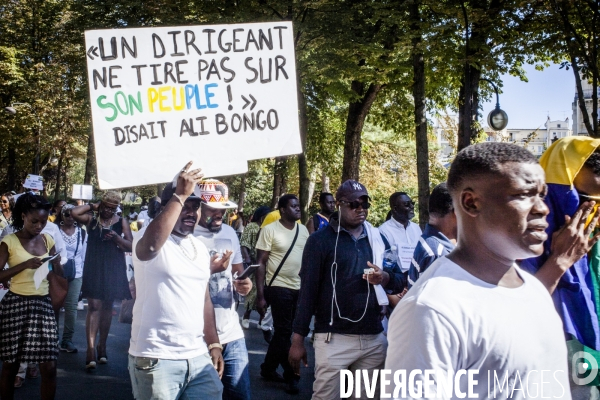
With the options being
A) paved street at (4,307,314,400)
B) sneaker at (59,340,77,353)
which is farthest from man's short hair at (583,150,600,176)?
sneaker at (59,340,77,353)

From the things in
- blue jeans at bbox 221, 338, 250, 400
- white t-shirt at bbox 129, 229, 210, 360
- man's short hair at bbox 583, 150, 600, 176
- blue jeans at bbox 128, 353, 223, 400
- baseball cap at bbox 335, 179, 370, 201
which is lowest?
blue jeans at bbox 221, 338, 250, 400

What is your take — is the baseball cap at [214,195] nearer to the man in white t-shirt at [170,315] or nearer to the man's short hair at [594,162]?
the man in white t-shirt at [170,315]

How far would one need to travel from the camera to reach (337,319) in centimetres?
471

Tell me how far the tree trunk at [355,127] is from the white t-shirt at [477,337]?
15213mm

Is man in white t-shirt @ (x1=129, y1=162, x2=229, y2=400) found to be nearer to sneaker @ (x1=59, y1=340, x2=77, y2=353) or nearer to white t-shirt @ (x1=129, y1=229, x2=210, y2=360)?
white t-shirt @ (x1=129, y1=229, x2=210, y2=360)

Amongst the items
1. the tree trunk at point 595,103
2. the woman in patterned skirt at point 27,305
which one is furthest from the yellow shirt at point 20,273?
the tree trunk at point 595,103

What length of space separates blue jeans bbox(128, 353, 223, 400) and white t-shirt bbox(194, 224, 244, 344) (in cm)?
89

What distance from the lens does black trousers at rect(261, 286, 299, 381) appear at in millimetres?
7320

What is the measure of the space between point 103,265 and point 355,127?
34.5ft

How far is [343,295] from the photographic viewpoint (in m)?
4.78

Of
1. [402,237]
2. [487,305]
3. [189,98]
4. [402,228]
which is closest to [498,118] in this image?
[402,228]

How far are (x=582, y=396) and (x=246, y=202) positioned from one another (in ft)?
143

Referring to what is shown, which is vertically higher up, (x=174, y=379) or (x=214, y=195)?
(x=214, y=195)

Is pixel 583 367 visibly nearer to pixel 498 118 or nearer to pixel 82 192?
pixel 498 118
